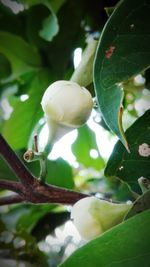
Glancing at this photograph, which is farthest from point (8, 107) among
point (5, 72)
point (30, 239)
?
point (30, 239)

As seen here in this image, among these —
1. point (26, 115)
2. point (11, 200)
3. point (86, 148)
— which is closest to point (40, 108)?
point (26, 115)

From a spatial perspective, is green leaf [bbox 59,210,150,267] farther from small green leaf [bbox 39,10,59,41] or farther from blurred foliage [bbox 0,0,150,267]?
small green leaf [bbox 39,10,59,41]

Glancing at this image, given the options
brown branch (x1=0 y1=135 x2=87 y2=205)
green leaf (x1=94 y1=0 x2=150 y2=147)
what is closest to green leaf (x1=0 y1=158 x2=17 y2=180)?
brown branch (x1=0 y1=135 x2=87 y2=205)

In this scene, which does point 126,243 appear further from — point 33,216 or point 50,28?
point 33,216

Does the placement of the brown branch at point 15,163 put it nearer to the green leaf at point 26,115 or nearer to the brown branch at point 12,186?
the brown branch at point 12,186

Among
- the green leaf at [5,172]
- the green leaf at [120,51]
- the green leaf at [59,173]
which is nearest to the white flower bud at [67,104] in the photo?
the green leaf at [120,51]
